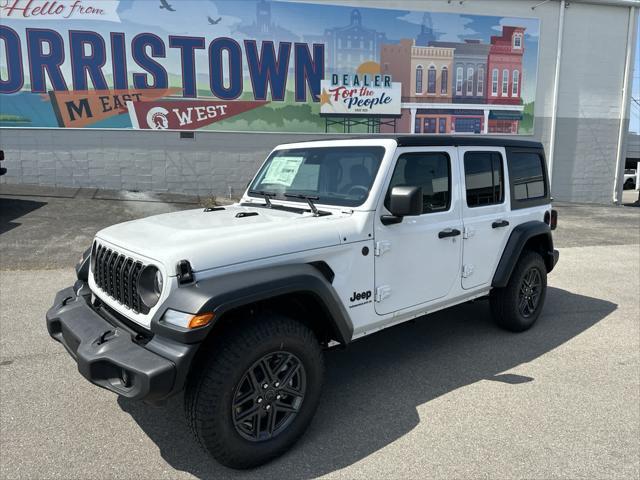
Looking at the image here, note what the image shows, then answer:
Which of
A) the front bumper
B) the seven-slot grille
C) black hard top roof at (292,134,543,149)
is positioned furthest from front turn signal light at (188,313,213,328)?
black hard top roof at (292,134,543,149)

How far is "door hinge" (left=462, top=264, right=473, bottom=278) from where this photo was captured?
4.03m

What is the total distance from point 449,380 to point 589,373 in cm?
117

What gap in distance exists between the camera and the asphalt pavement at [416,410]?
269 cm

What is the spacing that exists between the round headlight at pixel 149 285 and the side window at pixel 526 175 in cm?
348

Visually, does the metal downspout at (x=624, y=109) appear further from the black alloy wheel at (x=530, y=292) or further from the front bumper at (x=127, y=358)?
the front bumper at (x=127, y=358)

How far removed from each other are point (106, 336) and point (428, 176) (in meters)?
2.52

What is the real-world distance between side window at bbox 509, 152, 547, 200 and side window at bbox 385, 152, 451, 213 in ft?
3.63

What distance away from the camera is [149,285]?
262 centimetres

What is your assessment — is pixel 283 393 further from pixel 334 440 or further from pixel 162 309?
pixel 162 309

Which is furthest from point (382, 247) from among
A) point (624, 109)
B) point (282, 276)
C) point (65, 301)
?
point (624, 109)

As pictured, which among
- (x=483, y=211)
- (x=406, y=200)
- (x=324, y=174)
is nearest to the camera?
(x=406, y=200)

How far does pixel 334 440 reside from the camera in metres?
2.93

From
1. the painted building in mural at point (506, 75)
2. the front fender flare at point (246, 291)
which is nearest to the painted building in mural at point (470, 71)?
the painted building in mural at point (506, 75)

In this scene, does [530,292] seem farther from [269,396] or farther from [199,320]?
[199,320]
